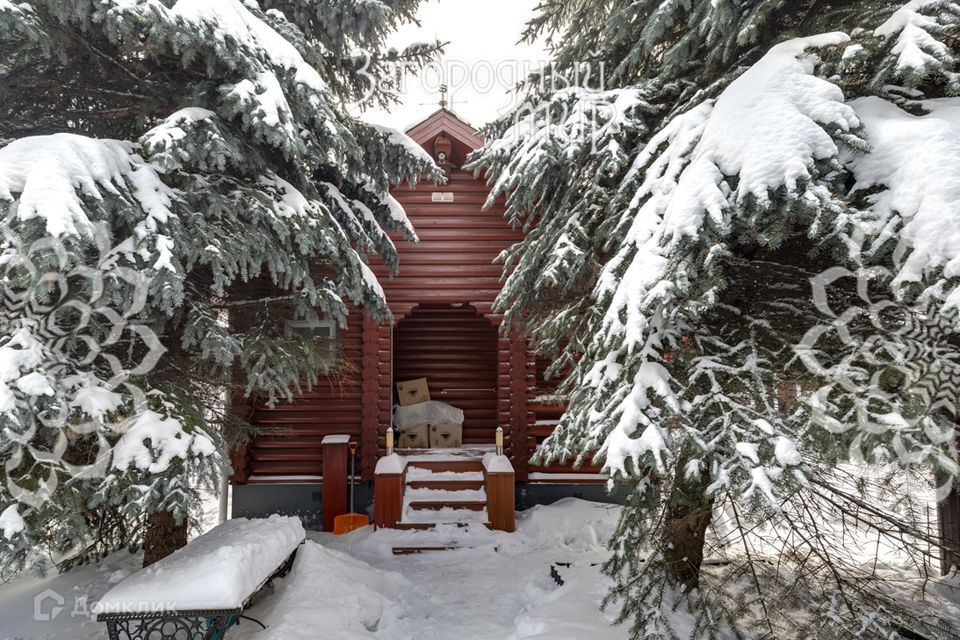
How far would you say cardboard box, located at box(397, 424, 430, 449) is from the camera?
9727 millimetres

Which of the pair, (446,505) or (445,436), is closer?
(446,505)

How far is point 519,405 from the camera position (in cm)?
870

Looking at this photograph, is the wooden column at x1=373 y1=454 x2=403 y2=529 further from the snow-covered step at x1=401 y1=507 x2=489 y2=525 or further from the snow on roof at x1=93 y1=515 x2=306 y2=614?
the snow on roof at x1=93 y1=515 x2=306 y2=614

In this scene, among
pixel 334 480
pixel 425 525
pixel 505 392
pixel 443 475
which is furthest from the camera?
pixel 505 392

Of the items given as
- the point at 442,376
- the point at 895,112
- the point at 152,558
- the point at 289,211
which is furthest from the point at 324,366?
the point at 442,376

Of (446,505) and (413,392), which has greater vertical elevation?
(413,392)

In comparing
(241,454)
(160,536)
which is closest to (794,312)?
(160,536)

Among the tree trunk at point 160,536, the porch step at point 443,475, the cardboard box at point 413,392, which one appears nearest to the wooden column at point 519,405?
the porch step at point 443,475

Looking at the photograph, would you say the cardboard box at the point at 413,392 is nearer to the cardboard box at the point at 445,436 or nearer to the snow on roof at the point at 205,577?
the cardboard box at the point at 445,436

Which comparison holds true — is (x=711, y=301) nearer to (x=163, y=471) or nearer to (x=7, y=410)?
(x=163, y=471)

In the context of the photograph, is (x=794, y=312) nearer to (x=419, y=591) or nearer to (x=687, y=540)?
(x=687, y=540)

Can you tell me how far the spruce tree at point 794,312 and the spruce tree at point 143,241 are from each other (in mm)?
2914

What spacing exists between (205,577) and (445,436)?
6.17m

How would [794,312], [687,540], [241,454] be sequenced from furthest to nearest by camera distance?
1. [241,454]
2. [687,540]
3. [794,312]
